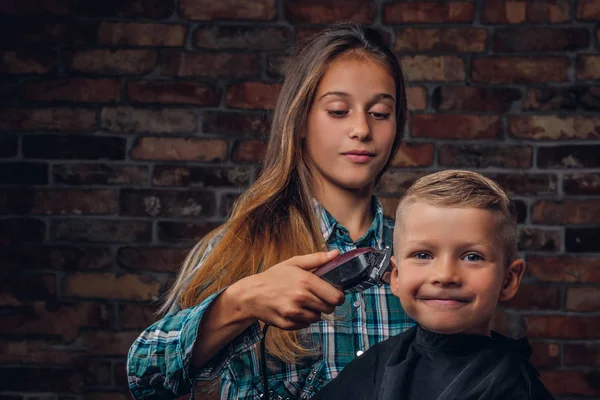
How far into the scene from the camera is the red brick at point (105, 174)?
2.11m

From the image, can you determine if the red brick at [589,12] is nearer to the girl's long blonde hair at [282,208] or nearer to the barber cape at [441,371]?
the girl's long blonde hair at [282,208]

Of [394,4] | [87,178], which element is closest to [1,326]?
[87,178]

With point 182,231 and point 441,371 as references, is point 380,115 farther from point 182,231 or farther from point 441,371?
point 182,231

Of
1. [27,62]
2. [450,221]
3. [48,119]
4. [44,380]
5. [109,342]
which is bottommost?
[44,380]

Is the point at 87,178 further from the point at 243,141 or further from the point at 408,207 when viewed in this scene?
the point at 408,207

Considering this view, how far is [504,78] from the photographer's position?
6.81 feet

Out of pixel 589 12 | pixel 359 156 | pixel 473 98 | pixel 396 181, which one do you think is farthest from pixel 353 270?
pixel 589 12

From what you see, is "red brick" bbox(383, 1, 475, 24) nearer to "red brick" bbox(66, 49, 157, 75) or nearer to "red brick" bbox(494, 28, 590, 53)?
"red brick" bbox(494, 28, 590, 53)

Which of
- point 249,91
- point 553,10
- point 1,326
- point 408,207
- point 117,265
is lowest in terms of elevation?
point 1,326

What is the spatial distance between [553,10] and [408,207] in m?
1.17

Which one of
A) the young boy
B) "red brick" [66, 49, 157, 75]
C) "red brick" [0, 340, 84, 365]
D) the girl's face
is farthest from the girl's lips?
"red brick" [0, 340, 84, 365]

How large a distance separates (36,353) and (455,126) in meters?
1.30

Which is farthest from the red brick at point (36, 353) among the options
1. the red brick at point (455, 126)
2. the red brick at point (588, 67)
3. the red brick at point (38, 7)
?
the red brick at point (588, 67)

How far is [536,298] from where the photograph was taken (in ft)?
6.82
